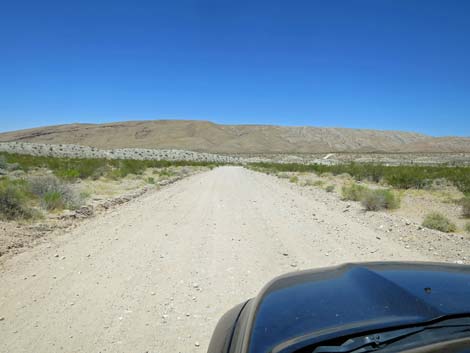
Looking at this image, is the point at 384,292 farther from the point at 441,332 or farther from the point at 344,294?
the point at 441,332

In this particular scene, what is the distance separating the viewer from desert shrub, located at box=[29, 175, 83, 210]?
34.9 feet

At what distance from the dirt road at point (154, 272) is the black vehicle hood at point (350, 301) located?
1763 mm

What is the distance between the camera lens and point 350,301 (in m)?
1.98

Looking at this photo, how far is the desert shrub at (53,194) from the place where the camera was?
419 inches

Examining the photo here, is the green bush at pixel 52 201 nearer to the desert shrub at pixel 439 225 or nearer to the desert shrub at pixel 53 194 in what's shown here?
the desert shrub at pixel 53 194

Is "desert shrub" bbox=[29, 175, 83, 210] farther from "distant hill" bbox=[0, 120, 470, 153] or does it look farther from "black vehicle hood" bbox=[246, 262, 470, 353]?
"distant hill" bbox=[0, 120, 470, 153]

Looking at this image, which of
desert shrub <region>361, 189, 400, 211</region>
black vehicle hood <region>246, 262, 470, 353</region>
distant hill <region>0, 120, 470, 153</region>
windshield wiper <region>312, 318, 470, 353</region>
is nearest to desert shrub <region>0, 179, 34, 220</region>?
black vehicle hood <region>246, 262, 470, 353</region>

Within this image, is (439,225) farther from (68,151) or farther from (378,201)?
(68,151)

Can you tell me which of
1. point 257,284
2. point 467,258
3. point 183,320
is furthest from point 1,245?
point 467,258

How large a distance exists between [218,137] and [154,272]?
16600cm

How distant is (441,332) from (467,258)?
6010 mm

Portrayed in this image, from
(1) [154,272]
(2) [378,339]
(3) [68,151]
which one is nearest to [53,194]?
(1) [154,272]

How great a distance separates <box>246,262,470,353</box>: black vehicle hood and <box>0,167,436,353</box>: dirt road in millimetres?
1763

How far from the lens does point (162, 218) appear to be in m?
9.95
